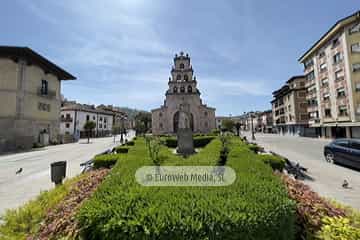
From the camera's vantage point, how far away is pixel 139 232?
2.21 m

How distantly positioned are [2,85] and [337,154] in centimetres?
3098

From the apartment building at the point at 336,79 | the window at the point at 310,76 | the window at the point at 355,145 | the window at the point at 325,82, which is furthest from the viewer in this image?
the window at the point at 310,76

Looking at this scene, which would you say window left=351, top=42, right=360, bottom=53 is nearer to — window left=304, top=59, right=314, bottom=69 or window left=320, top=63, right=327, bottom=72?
window left=320, top=63, right=327, bottom=72

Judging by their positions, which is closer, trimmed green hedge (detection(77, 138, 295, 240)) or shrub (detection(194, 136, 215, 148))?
trimmed green hedge (detection(77, 138, 295, 240))

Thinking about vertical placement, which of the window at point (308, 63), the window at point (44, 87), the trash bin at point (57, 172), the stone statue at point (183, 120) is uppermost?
the window at point (308, 63)

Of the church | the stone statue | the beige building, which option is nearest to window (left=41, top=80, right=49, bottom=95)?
the beige building

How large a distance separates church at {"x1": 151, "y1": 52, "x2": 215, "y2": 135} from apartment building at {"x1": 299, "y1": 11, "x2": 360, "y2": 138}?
20.3m

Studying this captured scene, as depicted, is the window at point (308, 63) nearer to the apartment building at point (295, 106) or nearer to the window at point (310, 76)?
the window at point (310, 76)

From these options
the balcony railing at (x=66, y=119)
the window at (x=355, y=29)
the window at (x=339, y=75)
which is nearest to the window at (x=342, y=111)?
the window at (x=339, y=75)

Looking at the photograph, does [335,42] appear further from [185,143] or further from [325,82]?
[185,143]

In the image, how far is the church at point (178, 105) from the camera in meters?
38.6

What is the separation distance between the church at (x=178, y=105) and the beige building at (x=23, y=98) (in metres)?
20.2

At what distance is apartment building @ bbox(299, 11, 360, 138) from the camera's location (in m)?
24.8

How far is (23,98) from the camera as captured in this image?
21.0 meters
